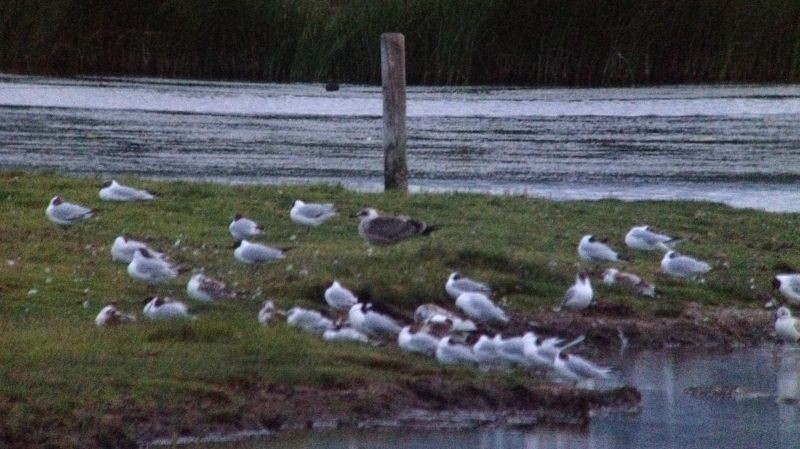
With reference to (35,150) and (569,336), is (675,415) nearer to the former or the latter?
(569,336)

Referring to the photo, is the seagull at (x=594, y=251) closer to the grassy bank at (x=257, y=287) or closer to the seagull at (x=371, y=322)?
the grassy bank at (x=257, y=287)

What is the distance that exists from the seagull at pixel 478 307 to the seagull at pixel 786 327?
2361 millimetres

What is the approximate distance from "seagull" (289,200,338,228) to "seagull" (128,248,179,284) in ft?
9.03

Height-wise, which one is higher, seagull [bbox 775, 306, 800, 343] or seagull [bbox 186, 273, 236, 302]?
seagull [bbox 186, 273, 236, 302]

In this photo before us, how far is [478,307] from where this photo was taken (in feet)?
40.7

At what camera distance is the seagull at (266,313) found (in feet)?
38.4

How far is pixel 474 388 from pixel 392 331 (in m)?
1.46

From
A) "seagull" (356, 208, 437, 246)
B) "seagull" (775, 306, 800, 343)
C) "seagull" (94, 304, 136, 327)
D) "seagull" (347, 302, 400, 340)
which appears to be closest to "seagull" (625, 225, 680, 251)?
"seagull" (356, 208, 437, 246)

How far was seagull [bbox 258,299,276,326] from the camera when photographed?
11695 millimetres

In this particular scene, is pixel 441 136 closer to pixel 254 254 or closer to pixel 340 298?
pixel 254 254

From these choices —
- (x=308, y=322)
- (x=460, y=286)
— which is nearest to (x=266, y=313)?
(x=308, y=322)

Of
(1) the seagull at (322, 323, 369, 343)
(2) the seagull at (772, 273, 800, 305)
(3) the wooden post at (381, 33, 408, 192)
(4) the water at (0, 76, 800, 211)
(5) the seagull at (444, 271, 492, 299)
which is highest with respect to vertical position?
(3) the wooden post at (381, 33, 408, 192)

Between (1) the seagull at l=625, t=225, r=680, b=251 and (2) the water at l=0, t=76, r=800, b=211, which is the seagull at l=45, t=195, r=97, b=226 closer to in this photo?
(1) the seagull at l=625, t=225, r=680, b=251

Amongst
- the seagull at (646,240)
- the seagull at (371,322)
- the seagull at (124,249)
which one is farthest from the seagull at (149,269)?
the seagull at (646,240)
